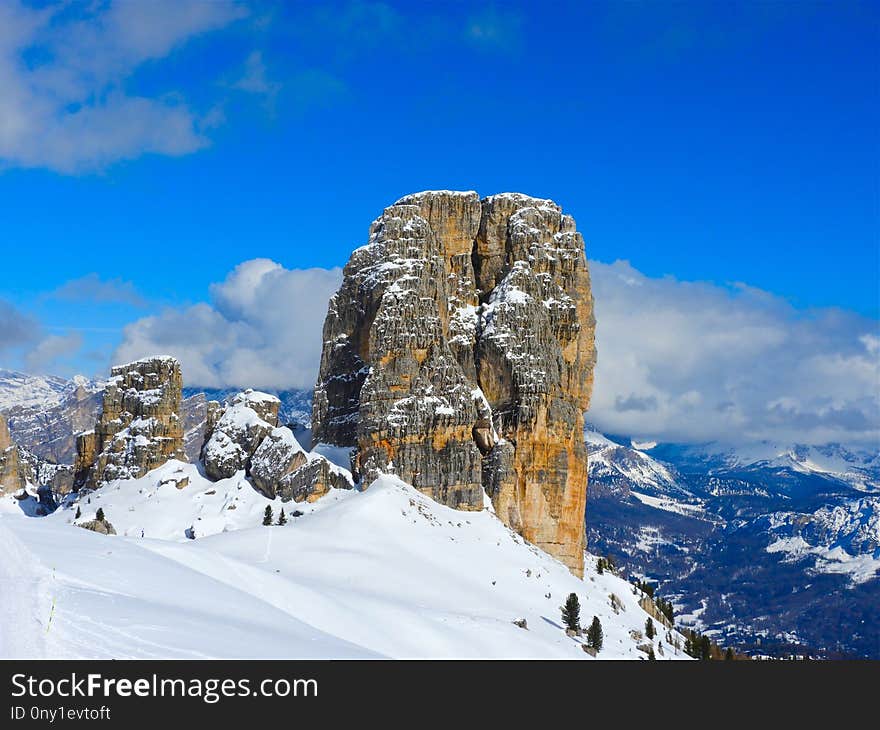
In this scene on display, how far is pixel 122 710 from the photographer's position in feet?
80.2

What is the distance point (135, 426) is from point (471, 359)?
4871 cm

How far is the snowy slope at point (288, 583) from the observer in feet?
102

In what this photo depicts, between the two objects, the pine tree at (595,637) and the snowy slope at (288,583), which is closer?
the snowy slope at (288,583)

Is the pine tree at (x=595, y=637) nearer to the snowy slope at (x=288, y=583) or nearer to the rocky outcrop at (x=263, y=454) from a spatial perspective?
the snowy slope at (x=288, y=583)

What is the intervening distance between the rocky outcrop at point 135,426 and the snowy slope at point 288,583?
3.57 m

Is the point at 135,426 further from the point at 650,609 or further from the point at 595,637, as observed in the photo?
the point at 595,637

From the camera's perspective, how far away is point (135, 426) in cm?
12681

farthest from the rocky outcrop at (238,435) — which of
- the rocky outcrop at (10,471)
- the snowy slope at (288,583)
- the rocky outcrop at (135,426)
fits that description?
the rocky outcrop at (10,471)

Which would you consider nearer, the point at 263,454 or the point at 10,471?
the point at 263,454

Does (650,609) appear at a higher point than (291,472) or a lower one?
lower

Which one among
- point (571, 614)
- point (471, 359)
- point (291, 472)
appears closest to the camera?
point (571, 614)

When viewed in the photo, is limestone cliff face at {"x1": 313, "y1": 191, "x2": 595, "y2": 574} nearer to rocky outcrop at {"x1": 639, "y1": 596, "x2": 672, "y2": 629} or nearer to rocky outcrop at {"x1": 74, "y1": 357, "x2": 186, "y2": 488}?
rocky outcrop at {"x1": 639, "y1": 596, "x2": 672, "y2": 629}

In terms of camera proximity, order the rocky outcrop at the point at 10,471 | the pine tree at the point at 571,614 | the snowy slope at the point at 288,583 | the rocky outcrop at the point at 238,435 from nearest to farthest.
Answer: the snowy slope at the point at 288,583 → the pine tree at the point at 571,614 → the rocky outcrop at the point at 238,435 → the rocky outcrop at the point at 10,471

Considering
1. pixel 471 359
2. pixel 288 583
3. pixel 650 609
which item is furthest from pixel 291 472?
pixel 288 583
